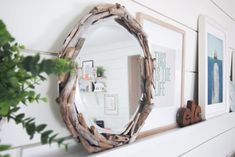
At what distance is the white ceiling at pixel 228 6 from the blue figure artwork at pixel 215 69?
1.02 feet

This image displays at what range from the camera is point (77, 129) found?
0.64 meters

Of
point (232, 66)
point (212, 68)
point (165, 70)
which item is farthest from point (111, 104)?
point (232, 66)

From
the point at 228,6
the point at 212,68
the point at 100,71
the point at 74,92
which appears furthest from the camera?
the point at 228,6

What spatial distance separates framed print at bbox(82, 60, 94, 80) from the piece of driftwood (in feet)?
2.13

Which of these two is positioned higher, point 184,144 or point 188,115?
point 188,115

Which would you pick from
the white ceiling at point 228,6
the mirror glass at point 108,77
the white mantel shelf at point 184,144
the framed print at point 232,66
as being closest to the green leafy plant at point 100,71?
the mirror glass at point 108,77

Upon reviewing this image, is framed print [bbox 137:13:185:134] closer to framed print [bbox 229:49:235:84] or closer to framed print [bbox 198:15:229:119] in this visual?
framed print [bbox 198:15:229:119]

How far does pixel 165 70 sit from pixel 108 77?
43cm

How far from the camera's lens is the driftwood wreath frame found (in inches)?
24.6

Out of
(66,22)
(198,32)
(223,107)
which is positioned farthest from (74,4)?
(223,107)

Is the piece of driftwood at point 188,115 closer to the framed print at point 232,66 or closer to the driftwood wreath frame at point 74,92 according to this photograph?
the driftwood wreath frame at point 74,92

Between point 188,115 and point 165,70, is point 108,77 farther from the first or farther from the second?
point 188,115

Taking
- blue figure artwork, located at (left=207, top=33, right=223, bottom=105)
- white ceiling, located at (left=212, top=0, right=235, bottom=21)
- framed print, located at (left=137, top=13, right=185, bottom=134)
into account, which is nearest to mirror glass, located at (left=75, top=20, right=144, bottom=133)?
framed print, located at (left=137, top=13, right=185, bottom=134)

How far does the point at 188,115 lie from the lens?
3.98ft
